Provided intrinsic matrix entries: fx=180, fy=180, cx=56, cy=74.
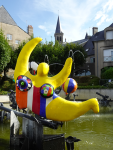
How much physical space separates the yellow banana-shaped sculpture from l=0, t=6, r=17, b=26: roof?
35.6 m

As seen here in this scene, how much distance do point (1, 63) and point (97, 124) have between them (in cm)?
1945

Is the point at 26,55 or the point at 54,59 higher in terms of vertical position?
the point at 54,59

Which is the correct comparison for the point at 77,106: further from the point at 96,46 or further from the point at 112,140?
the point at 96,46

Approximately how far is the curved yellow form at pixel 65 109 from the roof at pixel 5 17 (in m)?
36.5

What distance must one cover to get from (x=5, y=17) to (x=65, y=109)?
125 ft

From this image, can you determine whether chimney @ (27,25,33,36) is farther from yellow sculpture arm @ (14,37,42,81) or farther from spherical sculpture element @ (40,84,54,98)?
spherical sculpture element @ (40,84,54,98)

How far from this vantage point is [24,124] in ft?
22.1

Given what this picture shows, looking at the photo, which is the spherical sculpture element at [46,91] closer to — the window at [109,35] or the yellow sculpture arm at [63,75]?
the yellow sculpture arm at [63,75]

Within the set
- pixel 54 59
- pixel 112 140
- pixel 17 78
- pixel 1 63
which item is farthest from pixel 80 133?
pixel 54 59

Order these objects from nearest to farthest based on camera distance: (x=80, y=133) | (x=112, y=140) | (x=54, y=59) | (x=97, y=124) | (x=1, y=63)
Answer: (x=112, y=140) → (x=80, y=133) → (x=97, y=124) → (x=1, y=63) → (x=54, y=59)

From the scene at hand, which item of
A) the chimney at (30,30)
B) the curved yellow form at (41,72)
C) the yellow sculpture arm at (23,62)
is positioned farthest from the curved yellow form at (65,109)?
the chimney at (30,30)

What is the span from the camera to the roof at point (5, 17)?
127ft

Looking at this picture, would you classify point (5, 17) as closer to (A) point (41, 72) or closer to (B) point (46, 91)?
(A) point (41, 72)

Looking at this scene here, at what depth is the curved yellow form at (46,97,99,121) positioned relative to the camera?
5.48 m
